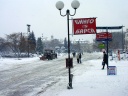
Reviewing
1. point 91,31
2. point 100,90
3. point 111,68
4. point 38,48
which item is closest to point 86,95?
point 100,90

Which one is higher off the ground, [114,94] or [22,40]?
[22,40]

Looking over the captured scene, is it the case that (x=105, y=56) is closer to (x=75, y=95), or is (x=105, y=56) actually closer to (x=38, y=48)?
(x=75, y=95)

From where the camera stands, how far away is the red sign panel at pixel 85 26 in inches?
558

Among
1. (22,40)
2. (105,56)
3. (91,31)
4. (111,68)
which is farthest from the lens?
(22,40)

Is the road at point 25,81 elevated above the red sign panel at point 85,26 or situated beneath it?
situated beneath

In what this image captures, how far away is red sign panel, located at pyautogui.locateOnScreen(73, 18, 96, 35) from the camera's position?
1417cm

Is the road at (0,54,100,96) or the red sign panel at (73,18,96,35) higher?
the red sign panel at (73,18,96,35)

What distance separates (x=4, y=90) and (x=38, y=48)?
→ 8571 centimetres

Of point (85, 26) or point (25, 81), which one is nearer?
point (85, 26)

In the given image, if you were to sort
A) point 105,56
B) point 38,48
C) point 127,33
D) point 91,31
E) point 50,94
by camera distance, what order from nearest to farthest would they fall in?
point 50,94
point 91,31
point 105,56
point 38,48
point 127,33

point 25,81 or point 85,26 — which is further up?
point 85,26

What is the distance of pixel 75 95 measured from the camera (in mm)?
11695

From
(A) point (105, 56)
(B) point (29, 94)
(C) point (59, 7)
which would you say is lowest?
(B) point (29, 94)

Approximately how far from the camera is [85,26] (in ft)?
46.5
